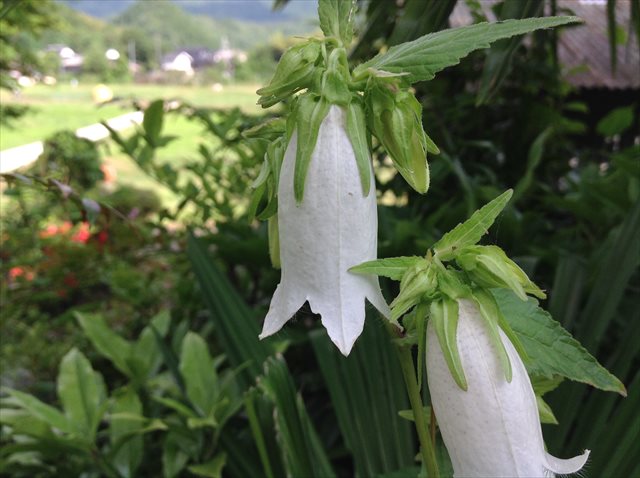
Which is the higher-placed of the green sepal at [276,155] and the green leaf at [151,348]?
the green sepal at [276,155]

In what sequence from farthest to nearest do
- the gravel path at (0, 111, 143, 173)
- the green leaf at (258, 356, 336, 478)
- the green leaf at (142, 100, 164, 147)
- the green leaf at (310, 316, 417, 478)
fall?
the gravel path at (0, 111, 143, 173), the green leaf at (142, 100, 164, 147), the green leaf at (310, 316, 417, 478), the green leaf at (258, 356, 336, 478)

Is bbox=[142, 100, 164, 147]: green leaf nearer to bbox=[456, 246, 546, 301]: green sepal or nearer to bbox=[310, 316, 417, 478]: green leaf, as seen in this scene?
bbox=[310, 316, 417, 478]: green leaf

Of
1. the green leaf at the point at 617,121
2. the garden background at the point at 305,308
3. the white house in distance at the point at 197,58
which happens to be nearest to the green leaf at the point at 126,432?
the garden background at the point at 305,308

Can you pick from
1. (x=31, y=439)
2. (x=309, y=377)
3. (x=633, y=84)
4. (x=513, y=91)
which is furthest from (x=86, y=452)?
(x=633, y=84)

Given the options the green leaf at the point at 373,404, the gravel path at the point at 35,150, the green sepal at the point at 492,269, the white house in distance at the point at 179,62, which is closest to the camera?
the green sepal at the point at 492,269

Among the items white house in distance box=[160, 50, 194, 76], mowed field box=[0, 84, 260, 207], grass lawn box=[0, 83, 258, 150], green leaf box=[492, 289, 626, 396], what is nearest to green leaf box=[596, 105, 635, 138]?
mowed field box=[0, 84, 260, 207]

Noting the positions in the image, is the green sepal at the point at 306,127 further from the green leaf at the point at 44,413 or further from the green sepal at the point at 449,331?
the green leaf at the point at 44,413

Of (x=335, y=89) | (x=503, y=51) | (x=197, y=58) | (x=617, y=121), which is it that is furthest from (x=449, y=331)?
(x=197, y=58)
